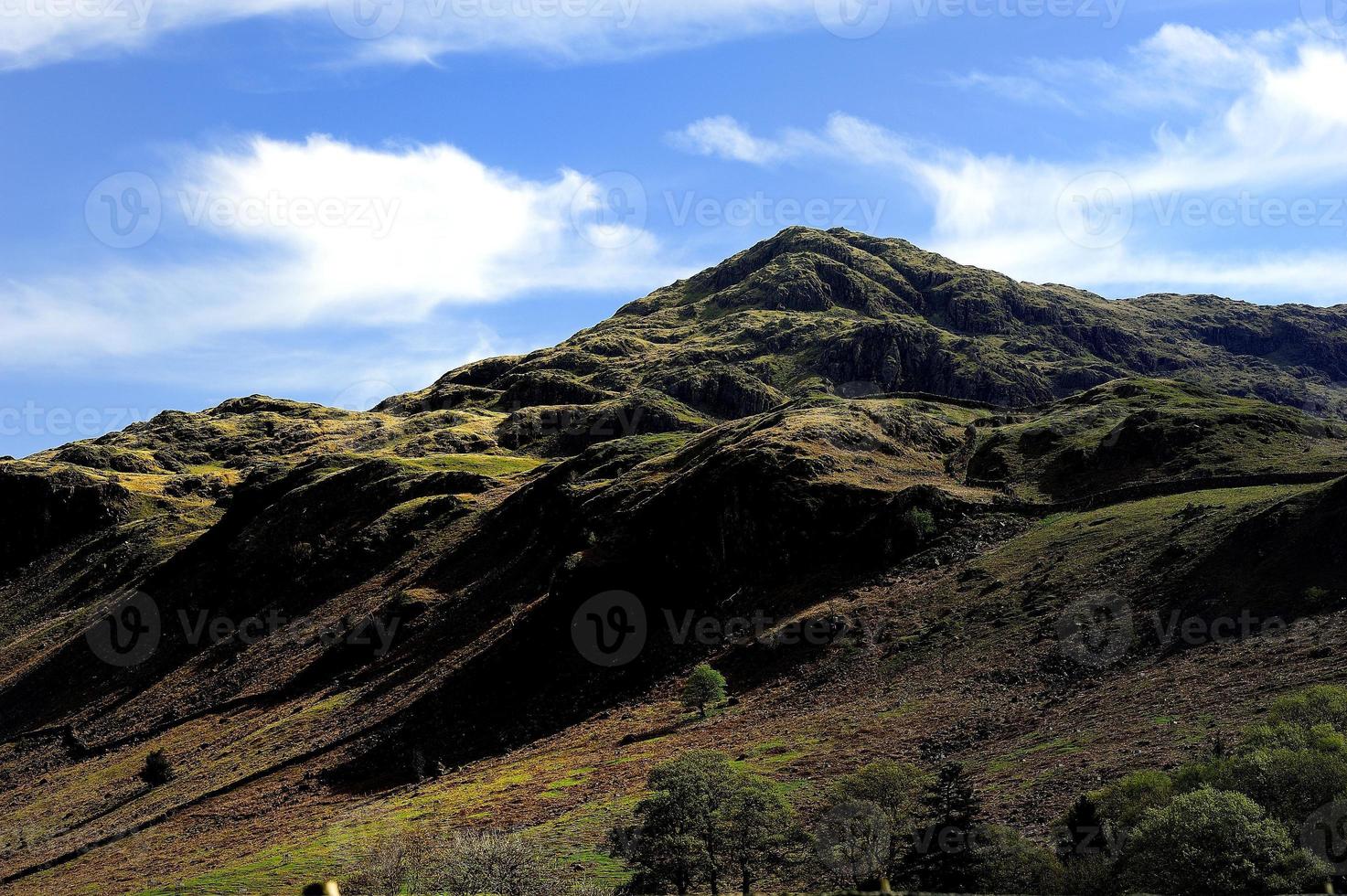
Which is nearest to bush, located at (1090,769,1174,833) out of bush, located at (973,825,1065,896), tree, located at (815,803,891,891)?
bush, located at (973,825,1065,896)

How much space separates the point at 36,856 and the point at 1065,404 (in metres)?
107

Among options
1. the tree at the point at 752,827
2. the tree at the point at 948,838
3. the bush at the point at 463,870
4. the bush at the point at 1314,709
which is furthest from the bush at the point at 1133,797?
the bush at the point at 463,870

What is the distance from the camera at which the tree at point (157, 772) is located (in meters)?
82.5

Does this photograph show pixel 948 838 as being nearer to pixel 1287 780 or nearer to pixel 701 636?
pixel 1287 780

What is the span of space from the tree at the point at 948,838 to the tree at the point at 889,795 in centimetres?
209

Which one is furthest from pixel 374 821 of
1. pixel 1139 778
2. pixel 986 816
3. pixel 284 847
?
pixel 1139 778

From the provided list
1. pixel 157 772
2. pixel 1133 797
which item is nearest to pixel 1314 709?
pixel 1133 797

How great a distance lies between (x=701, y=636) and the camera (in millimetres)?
74625

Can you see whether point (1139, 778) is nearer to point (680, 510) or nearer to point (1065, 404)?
point (680, 510)

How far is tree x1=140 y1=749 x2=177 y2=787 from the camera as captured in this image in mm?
82500

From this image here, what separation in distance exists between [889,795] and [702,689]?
26750 millimetres

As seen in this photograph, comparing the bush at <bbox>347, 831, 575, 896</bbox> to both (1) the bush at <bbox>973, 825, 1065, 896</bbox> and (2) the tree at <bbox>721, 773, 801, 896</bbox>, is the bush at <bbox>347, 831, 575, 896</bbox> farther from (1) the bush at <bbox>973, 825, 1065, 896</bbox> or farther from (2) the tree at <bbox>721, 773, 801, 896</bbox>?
(1) the bush at <bbox>973, 825, 1065, 896</bbox>

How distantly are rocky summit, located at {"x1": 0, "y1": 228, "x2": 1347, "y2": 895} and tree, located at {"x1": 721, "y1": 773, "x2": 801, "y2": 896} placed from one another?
4565mm

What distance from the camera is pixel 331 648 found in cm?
9919
